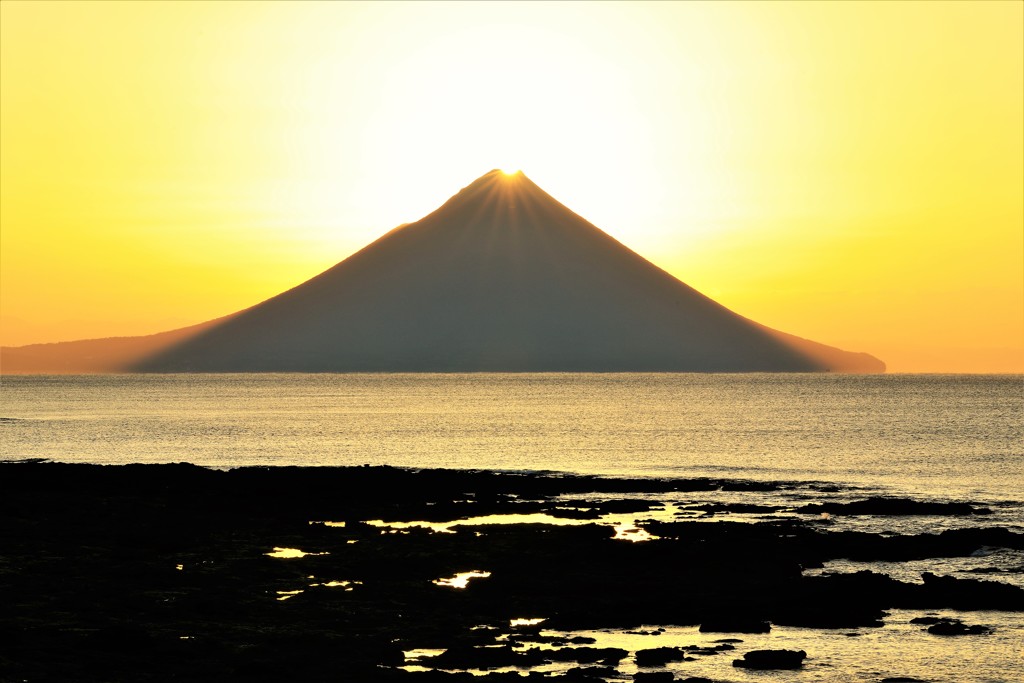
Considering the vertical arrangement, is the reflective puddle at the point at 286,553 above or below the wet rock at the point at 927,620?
above

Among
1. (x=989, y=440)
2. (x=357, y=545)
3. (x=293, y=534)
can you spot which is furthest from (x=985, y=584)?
(x=989, y=440)

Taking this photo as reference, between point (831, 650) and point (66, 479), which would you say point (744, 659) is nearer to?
point (831, 650)

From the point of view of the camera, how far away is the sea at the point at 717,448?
20.4m

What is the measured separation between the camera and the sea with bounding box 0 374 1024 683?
2042cm

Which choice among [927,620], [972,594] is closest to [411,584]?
[927,620]

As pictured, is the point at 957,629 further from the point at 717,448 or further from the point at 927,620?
the point at 717,448

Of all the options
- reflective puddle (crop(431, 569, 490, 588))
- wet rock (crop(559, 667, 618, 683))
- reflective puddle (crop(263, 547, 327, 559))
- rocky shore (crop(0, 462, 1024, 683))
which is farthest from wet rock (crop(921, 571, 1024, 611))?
reflective puddle (crop(263, 547, 327, 559))

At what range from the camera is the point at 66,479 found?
43.2 metres

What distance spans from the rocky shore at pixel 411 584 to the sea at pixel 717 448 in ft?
4.41

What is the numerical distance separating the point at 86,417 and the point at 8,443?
37798 millimetres

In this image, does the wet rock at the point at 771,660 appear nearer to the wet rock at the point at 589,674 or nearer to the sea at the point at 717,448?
the sea at the point at 717,448

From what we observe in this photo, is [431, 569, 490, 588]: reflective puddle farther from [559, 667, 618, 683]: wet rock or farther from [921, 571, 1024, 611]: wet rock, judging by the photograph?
[921, 571, 1024, 611]: wet rock

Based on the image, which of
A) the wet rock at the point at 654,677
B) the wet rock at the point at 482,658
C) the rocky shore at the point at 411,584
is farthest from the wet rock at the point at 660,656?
the wet rock at the point at 482,658

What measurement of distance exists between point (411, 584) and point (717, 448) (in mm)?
49241
